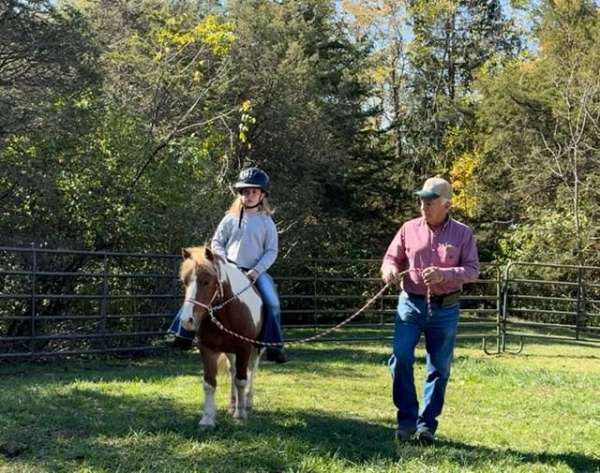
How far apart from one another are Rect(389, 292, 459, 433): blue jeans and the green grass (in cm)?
25

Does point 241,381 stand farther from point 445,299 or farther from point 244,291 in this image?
point 445,299

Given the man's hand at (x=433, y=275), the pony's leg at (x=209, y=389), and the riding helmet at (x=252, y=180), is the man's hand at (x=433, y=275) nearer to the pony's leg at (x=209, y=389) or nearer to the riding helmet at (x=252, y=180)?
the riding helmet at (x=252, y=180)

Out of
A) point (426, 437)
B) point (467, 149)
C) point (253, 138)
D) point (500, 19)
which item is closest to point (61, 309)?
point (426, 437)

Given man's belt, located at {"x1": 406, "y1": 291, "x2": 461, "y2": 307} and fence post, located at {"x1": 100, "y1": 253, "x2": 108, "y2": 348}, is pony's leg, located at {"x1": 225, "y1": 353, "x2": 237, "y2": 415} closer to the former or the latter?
man's belt, located at {"x1": 406, "y1": 291, "x2": 461, "y2": 307}

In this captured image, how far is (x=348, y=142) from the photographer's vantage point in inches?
901

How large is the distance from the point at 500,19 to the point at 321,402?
1089 inches

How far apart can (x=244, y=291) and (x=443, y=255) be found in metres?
1.60

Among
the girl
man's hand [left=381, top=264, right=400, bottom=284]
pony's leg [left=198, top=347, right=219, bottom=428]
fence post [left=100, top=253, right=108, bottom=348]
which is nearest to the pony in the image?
pony's leg [left=198, top=347, right=219, bottom=428]

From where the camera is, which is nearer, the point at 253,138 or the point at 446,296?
the point at 446,296

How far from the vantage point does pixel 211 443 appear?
4.67 meters

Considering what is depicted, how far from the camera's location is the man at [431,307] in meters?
5.00

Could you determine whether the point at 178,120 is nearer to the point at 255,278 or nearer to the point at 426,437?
the point at 255,278

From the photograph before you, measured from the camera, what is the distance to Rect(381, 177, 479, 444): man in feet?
16.4

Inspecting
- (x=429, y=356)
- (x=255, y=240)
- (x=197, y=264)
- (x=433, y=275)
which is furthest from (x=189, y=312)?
(x=429, y=356)
